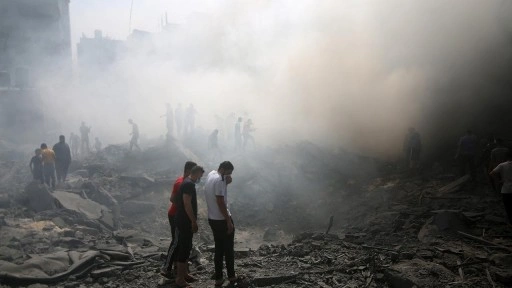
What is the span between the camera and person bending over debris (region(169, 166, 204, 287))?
3.99 meters

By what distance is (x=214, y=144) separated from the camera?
1238cm

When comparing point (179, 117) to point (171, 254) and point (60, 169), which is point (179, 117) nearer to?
point (60, 169)

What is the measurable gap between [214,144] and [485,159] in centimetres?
758

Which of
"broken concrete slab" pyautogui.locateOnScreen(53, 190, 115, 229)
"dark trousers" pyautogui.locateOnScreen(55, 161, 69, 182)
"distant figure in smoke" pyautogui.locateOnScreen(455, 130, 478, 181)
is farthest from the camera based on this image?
"dark trousers" pyautogui.locateOnScreen(55, 161, 69, 182)

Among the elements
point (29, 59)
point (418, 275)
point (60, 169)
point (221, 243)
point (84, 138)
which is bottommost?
point (418, 275)

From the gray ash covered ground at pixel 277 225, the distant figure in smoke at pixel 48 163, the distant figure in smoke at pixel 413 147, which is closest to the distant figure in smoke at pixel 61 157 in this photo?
the gray ash covered ground at pixel 277 225

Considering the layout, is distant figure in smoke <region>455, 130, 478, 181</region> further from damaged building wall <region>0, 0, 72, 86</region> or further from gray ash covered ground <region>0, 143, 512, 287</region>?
damaged building wall <region>0, 0, 72, 86</region>

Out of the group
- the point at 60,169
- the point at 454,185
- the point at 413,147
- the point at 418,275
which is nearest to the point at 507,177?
the point at 418,275

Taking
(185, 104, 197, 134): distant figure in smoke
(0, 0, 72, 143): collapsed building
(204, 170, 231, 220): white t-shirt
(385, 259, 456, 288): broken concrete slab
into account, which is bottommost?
(385, 259, 456, 288): broken concrete slab

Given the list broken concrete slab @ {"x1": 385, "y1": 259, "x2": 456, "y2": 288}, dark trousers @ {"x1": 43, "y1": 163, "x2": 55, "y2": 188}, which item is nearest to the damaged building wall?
dark trousers @ {"x1": 43, "y1": 163, "x2": 55, "y2": 188}

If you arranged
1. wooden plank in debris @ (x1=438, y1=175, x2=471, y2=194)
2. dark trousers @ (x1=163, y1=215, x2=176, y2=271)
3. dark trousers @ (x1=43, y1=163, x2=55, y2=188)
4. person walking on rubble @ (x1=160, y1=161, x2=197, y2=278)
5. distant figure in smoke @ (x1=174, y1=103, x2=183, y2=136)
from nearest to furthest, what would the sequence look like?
1. person walking on rubble @ (x1=160, y1=161, x2=197, y2=278)
2. dark trousers @ (x1=163, y1=215, x2=176, y2=271)
3. wooden plank in debris @ (x1=438, y1=175, x2=471, y2=194)
4. dark trousers @ (x1=43, y1=163, x2=55, y2=188)
5. distant figure in smoke @ (x1=174, y1=103, x2=183, y2=136)

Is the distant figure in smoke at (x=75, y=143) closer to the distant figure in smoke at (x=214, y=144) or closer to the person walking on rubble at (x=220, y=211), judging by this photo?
the distant figure in smoke at (x=214, y=144)

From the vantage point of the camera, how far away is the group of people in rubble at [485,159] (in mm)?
5211

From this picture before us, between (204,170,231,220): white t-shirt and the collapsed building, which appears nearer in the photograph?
(204,170,231,220): white t-shirt
